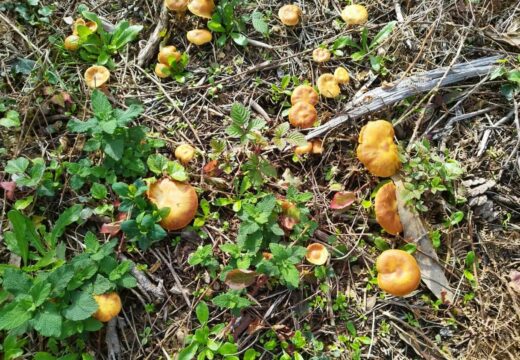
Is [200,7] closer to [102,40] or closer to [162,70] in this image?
[162,70]

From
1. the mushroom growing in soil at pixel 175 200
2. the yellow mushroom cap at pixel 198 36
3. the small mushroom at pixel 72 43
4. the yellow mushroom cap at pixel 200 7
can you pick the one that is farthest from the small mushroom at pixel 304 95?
the small mushroom at pixel 72 43

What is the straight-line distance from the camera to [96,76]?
371 centimetres

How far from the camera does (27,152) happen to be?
11.7 ft

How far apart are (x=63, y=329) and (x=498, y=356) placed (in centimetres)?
280

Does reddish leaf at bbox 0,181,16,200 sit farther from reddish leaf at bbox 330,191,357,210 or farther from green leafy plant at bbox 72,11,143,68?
reddish leaf at bbox 330,191,357,210

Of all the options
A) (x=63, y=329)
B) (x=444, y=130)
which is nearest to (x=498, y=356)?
(x=444, y=130)

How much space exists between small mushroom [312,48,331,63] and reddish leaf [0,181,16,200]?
7.85 ft

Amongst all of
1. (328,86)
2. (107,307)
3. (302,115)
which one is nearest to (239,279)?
(107,307)

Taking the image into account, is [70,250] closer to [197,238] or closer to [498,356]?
[197,238]

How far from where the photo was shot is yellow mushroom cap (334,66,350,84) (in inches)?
149

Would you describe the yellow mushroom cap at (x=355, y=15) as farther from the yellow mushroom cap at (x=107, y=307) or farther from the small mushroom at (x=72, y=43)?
the yellow mushroom cap at (x=107, y=307)

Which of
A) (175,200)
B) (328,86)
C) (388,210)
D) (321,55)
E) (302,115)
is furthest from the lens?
(321,55)

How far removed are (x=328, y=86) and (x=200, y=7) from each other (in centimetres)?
117

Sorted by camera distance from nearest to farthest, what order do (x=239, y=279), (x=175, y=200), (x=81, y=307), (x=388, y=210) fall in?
(x=81, y=307) < (x=239, y=279) < (x=175, y=200) < (x=388, y=210)
